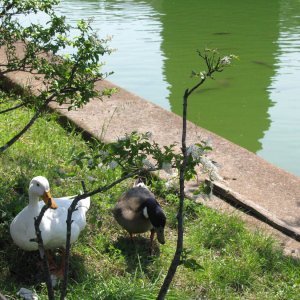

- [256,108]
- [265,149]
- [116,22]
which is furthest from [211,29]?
[265,149]

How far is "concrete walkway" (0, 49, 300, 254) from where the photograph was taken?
195 inches

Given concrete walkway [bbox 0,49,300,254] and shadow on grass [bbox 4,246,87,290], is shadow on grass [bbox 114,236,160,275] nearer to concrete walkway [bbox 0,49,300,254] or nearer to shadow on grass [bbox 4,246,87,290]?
shadow on grass [bbox 4,246,87,290]

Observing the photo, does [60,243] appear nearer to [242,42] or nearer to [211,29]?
[242,42]

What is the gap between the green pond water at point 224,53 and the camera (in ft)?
27.3

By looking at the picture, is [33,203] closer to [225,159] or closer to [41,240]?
[41,240]

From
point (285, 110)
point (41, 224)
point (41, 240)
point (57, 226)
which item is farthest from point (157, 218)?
point (285, 110)

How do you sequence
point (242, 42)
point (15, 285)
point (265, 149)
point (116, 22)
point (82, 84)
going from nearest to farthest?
point (15, 285)
point (82, 84)
point (265, 149)
point (242, 42)
point (116, 22)

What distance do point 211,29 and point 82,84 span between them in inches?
425

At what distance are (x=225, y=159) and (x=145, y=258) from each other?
5.56 ft

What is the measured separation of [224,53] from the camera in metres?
12.0

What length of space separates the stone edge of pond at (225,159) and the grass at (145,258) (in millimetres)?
279

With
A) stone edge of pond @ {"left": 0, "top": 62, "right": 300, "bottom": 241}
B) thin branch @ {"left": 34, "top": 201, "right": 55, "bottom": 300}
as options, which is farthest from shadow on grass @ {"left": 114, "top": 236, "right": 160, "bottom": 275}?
thin branch @ {"left": 34, "top": 201, "right": 55, "bottom": 300}

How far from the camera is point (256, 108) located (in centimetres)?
891

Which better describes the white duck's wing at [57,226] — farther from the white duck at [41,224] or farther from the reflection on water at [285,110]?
the reflection on water at [285,110]
